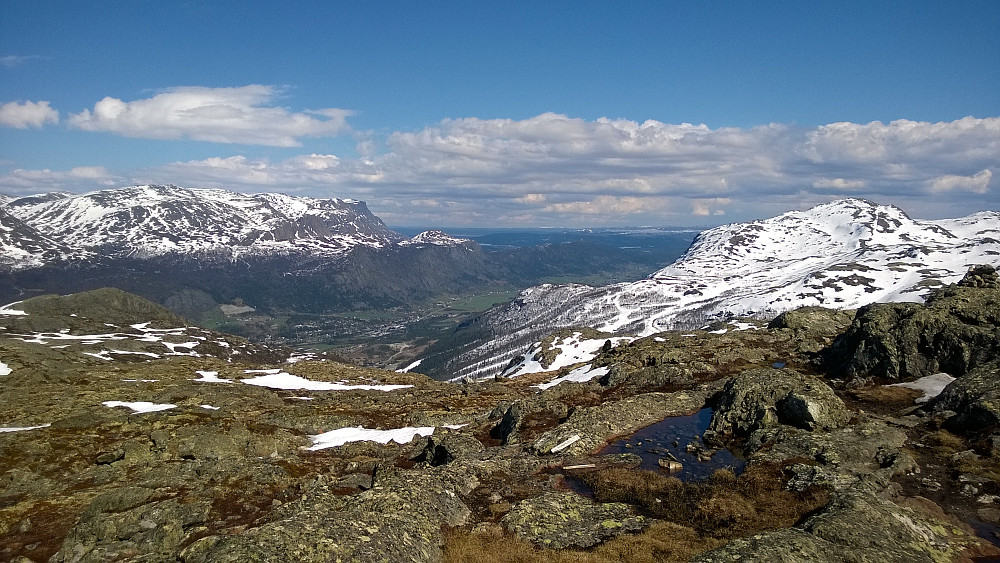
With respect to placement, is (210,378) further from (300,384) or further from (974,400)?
(974,400)

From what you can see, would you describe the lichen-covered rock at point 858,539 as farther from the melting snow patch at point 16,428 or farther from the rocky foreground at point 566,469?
the melting snow patch at point 16,428

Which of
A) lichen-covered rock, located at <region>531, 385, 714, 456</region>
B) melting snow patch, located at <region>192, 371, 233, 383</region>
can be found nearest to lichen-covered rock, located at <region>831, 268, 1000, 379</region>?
lichen-covered rock, located at <region>531, 385, 714, 456</region>

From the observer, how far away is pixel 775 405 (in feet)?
119

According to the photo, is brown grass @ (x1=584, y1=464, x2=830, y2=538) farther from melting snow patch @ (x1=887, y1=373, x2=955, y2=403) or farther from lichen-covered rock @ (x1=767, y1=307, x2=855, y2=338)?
lichen-covered rock @ (x1=767, y1=307, x2=855, y2=338)

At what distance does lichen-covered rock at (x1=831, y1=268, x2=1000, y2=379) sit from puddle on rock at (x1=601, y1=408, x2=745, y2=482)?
1839 cm

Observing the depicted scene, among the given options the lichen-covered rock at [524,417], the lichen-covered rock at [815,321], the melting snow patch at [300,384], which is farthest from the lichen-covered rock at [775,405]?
the melting snow patch at [300,384]

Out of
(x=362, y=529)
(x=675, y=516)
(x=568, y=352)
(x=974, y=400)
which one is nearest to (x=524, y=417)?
(x=675, y=516)

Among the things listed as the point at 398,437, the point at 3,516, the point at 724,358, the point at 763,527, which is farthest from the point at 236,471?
the point at 724,358

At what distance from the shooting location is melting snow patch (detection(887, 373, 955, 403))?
38.6 m

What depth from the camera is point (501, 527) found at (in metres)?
23.3

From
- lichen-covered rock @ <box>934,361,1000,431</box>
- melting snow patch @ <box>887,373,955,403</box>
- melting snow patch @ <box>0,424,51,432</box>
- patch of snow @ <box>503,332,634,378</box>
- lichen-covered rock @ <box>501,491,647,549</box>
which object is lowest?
patch of snow @ <box>503,332,634,378</box>

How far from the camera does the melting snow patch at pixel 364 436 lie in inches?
2003

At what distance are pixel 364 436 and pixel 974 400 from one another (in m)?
52.3

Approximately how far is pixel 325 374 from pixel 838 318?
96.6 metres
